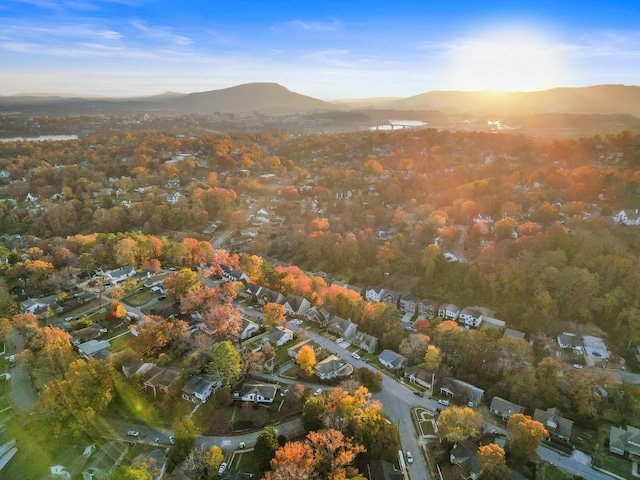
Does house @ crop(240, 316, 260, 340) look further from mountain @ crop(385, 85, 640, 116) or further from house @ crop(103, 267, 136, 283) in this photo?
mountain @ crop(385, 85, 640, 116)

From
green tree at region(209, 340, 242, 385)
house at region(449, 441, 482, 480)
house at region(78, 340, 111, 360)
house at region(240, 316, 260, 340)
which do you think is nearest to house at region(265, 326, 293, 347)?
house at region(240, 316, 260, 340)

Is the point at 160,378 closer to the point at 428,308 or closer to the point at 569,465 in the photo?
the point at 569,465

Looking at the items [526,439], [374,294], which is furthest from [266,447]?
[374,294]

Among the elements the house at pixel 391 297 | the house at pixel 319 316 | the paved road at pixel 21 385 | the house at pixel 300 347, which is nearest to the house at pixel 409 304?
the house at pixel 391 297

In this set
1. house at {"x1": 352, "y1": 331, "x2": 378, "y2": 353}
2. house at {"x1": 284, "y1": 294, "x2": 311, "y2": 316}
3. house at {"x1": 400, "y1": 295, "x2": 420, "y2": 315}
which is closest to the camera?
house at {"x1": 352, "y1": 331, "x2": 378, "y2": 353}

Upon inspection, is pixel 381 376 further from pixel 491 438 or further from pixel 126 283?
pixel 126 283

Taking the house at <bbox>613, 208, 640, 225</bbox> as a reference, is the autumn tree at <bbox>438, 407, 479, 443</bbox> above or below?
below
